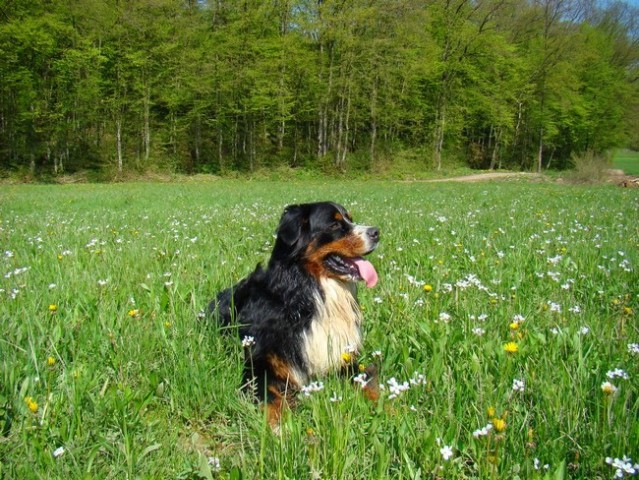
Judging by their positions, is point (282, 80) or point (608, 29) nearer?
point (282, 80)

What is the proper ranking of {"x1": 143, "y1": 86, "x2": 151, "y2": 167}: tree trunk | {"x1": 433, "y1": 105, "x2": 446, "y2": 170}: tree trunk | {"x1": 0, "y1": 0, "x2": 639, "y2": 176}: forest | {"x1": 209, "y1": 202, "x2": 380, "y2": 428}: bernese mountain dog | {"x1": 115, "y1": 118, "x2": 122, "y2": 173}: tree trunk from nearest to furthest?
{"x1": 209, "y1": 202, "x2": 380, "y2": 428}: bernese mountain dog, {"x1": 0, "y1": 0, "x2": 639, "y2": 176}: forest, {"x1": 115, "y1": 118, "x2": 122, "y2": 173}: tree trunk, {"x1": 143, "y1": 86, "x2": 151, "y2": 167}: tree trunk, {"x1": 433, "y1": 105, "x2": 446, "y2": 170}: tree trunk

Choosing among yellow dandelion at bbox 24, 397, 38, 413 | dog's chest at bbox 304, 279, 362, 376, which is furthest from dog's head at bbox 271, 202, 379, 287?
yellow dandelion at bbox 24, 397, 38, 413

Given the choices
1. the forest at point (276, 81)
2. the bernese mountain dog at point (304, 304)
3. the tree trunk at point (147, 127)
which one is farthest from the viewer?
the tree trunk at point (147, 127)

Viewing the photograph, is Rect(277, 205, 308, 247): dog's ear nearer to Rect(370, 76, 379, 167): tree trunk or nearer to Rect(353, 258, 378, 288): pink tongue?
Rect(353, 258, 378, 288): pink tongue

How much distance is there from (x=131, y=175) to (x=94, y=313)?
32900mm

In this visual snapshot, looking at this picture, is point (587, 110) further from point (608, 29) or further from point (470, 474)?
point (470, 474)

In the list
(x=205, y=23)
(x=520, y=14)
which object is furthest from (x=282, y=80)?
(x=520, y=14)

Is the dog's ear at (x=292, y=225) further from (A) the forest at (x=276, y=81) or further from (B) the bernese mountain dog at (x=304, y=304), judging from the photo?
(A) the forest at (x=276, y=81)

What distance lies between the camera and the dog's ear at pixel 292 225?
3.05 meters

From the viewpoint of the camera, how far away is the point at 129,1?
34.1 meters

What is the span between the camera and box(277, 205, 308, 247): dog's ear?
3049mm

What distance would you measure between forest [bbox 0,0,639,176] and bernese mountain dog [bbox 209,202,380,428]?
33767 mm

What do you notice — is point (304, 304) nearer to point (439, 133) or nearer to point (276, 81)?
point (276, 81)

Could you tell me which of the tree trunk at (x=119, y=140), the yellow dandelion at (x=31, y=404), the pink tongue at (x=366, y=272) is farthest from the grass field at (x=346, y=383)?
the tree trunk at (x=119, y=140)
